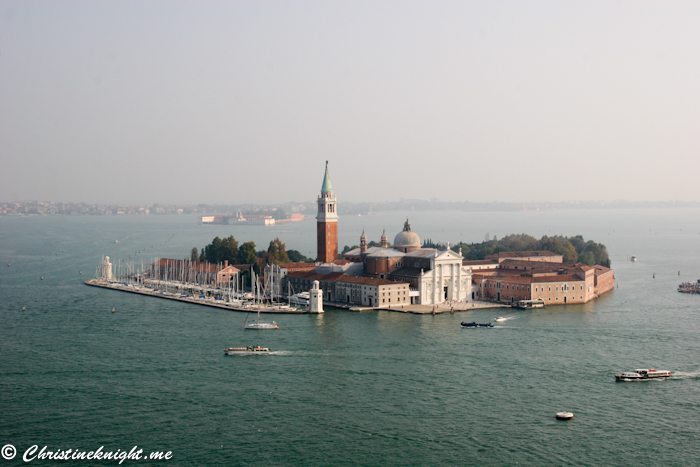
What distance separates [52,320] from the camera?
93.9ft

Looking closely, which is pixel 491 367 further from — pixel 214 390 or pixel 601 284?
pixel 601 284

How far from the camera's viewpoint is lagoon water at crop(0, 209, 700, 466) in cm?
1447

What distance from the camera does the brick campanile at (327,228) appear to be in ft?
135

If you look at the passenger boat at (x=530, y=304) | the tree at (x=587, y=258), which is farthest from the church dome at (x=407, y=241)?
the tree at (x=587, y=258)

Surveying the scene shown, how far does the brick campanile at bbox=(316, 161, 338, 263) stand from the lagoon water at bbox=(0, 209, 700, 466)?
10629mm

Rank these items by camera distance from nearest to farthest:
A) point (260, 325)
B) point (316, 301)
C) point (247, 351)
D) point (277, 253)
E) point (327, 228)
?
point (247, 351) → point (260, 325) → point (316, 301) → point (327, 228) → point (277, 253)

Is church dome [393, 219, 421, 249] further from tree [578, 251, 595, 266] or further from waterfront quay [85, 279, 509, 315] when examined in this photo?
tree [578, 251, 595, 266]

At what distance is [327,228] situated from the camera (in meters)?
41.0

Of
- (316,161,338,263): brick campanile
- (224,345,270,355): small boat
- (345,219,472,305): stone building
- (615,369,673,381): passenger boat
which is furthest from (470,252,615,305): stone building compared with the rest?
(224,345,270,355): small boat

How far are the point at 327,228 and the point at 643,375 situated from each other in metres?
24.1

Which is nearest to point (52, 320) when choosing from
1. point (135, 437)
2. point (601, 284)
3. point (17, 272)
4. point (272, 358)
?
point (272, 358)

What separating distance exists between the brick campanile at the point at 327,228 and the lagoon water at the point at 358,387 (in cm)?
1063

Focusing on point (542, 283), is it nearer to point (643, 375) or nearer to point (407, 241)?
point (407, 241)

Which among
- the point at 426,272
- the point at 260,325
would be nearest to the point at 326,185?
the point at 426,272
